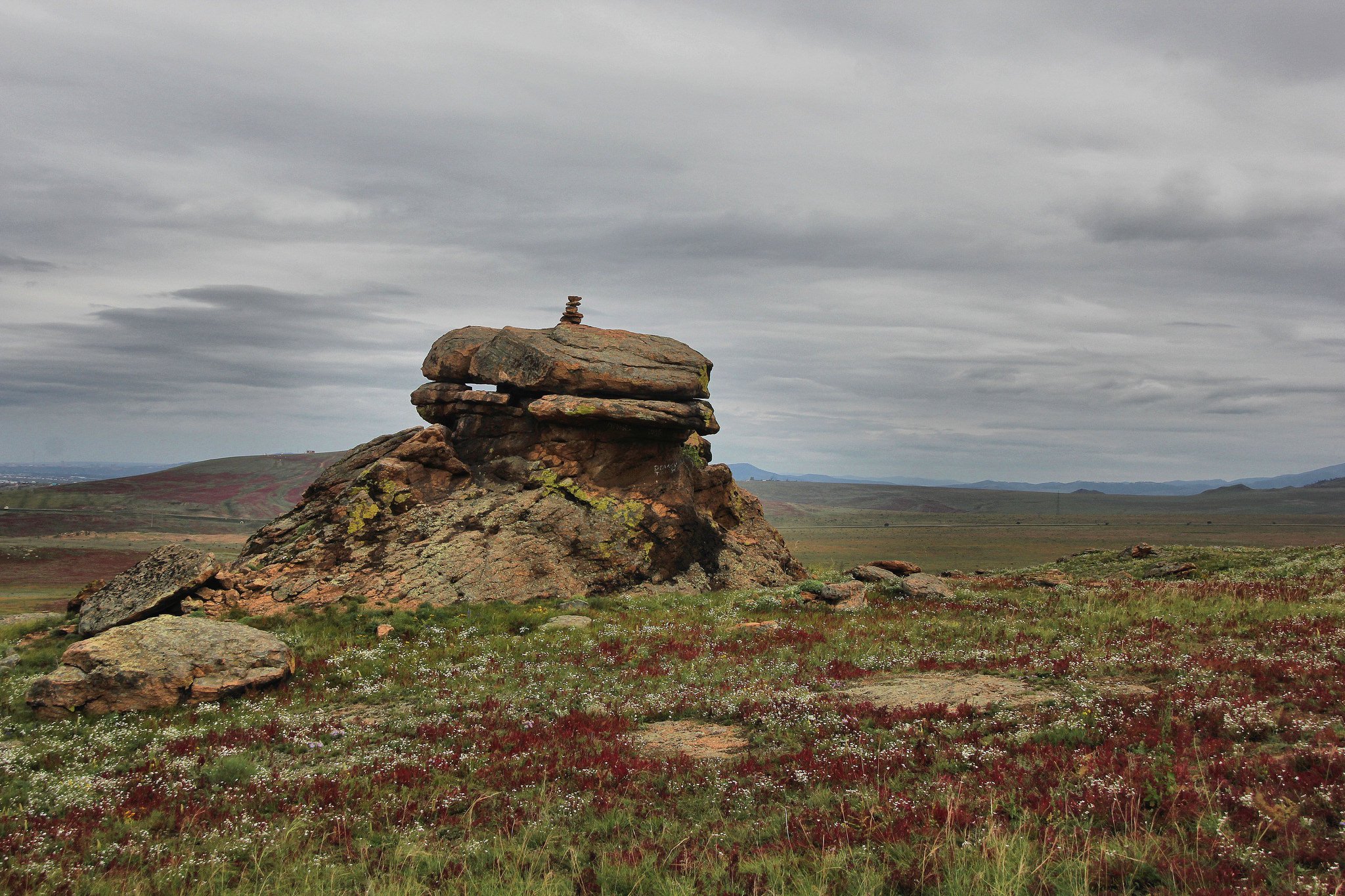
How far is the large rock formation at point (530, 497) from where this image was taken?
28.8 m

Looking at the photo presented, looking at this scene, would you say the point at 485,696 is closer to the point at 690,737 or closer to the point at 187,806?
the point at 690,737

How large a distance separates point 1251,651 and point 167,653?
24.1 metres

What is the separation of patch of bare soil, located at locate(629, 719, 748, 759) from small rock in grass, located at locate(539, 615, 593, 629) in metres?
9.32

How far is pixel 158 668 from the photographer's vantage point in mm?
16938

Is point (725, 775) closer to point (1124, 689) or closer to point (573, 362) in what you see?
point (1124, 689)

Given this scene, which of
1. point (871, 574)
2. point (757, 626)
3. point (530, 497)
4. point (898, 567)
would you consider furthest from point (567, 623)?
point (898, 567)

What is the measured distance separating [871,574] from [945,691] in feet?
56.6

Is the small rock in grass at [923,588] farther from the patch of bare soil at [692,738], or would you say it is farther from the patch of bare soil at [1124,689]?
the patch of bare soil at [692,738]

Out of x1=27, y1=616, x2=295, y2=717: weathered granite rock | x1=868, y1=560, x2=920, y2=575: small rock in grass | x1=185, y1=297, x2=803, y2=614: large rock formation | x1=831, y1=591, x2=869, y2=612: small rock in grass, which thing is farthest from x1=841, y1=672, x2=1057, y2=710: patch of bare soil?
x1=868, y1=560, x2=920, y2=575: small rock in grass

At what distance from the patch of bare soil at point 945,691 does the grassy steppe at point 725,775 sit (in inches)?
20.3

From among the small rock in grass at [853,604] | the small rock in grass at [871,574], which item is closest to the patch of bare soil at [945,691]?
the small rock in grass at [853,604]

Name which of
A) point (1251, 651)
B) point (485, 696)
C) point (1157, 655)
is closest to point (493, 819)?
point (485, 696)

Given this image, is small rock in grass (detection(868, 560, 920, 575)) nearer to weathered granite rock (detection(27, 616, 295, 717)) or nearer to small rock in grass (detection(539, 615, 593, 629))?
small rock in grass (detection(539, 615, 593, 629))

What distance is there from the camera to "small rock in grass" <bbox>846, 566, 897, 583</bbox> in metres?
31.8
